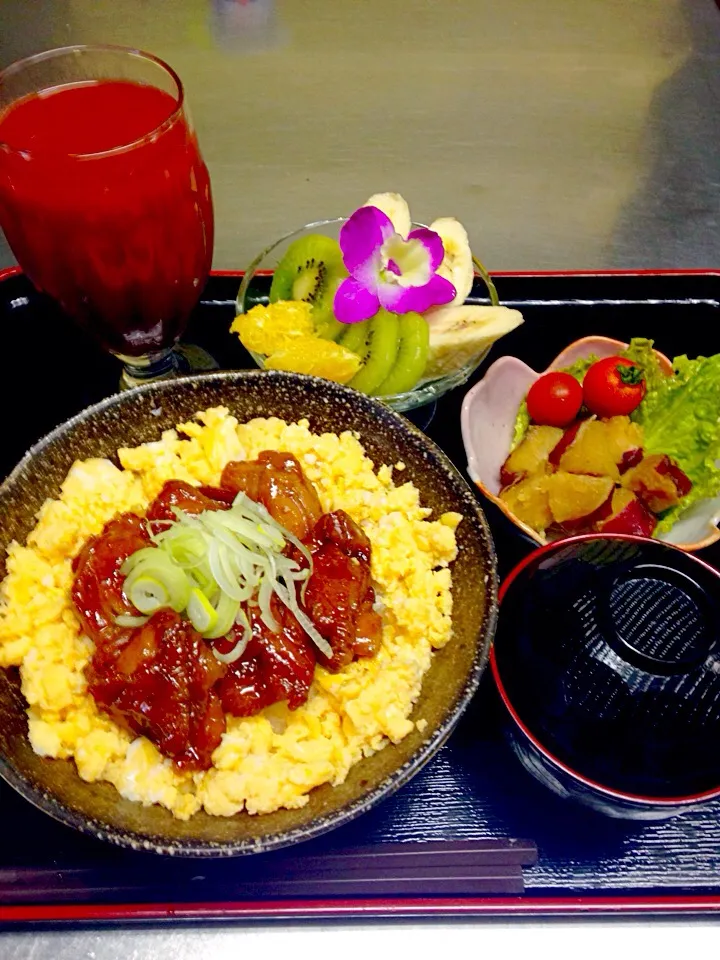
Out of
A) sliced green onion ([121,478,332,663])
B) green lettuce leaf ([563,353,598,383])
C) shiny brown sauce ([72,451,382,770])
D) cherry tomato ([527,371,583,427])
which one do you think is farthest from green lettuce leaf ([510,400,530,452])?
sliced green onion ([121,478,332,663])

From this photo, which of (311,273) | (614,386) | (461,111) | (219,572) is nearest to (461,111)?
(461,111)

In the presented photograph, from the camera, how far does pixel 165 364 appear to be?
2.24 metres

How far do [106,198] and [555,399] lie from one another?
1.23 meters

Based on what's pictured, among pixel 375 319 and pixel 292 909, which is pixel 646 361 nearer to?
pixel 375 319

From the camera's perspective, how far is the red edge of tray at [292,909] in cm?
144

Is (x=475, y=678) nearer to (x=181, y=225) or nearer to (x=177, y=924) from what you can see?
(x=177, y=924)

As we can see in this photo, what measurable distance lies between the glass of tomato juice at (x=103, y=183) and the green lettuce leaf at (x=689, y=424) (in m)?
1.29

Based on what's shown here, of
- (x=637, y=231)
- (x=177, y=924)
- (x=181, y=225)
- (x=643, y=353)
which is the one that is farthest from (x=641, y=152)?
(x=177, y=924)

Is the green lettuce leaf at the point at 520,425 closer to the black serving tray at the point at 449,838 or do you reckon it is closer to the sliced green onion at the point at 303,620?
the black serving tray at the point at 449,838

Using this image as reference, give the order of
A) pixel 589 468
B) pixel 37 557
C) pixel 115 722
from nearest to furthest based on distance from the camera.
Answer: pixel 115 722 → pixel 37 557 → pixel 589 468

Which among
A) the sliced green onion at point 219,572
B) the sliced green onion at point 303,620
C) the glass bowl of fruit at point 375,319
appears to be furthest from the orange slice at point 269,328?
the sliced green onion at point 303,620

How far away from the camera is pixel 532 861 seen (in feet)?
4.88

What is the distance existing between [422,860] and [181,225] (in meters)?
1.44

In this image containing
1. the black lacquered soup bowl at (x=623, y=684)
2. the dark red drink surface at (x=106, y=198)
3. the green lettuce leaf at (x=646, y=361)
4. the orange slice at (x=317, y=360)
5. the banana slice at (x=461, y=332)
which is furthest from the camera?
the green lettuce leaf at (x=646, y=361)
